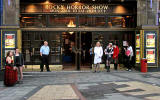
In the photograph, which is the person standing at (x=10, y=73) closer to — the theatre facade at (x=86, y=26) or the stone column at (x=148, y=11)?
the theatre facade at (x=86, y=26)

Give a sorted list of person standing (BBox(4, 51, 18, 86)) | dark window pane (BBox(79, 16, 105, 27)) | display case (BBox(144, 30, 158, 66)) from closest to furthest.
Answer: person standing (BBox(4, 51, 18, 86)) → display case (BBox(144, 30, 158, 66)) → dark window pane (BBox(79, 16, 105, 27))

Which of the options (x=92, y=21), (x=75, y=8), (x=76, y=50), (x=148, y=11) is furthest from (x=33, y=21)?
(x=148, y=11)

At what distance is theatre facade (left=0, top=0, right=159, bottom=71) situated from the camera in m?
13.8

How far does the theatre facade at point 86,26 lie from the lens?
45.3 ft

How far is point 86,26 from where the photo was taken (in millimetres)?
14680

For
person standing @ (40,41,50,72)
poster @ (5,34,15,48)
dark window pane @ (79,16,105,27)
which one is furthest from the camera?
dark window pane @ (79,16,105,27)

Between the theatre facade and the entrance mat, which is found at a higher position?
the theatre facade

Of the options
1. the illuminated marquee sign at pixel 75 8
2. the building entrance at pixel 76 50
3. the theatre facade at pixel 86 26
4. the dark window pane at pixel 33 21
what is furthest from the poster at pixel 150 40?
the dark window pane at pixel 33 21

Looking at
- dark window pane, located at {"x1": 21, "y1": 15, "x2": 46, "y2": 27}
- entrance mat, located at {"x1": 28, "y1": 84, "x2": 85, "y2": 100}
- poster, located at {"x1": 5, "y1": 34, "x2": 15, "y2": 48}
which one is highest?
dark window pane, located at {"x1": 21, "y1": 15, "x2": 46, "y2": 27}

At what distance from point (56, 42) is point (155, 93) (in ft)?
27.1

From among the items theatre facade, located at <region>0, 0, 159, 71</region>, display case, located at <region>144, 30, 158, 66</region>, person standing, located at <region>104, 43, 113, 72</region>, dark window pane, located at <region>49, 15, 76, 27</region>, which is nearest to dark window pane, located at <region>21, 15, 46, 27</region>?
theatre facade, located at <region>0, 0, 159, 71</region>

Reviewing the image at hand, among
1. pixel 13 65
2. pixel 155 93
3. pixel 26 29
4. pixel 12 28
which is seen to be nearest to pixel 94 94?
pixel 155 93

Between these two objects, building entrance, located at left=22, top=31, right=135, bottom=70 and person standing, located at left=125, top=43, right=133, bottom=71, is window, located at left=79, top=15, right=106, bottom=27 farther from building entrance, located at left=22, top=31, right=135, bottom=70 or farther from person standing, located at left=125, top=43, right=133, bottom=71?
person standing, located at left=125, top=43, right=133, bottom=71

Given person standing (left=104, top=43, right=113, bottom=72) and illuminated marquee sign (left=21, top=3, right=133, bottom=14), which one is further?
illuminated marquee sign (left=21, top=3, right=133, bottom=14)
